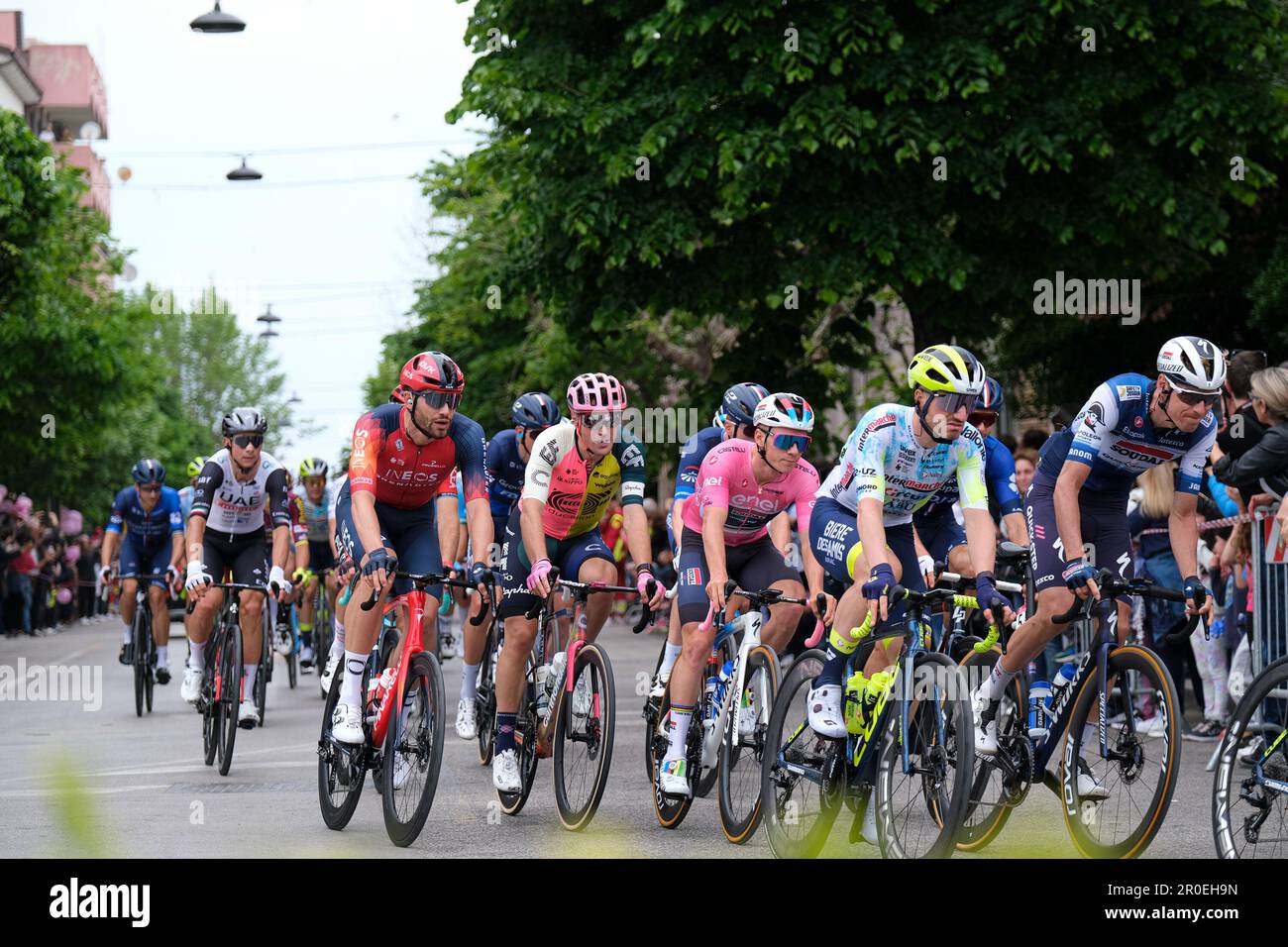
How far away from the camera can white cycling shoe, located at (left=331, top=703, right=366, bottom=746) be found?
8.83 m

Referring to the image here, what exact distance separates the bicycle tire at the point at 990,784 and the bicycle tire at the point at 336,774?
8.65 feet

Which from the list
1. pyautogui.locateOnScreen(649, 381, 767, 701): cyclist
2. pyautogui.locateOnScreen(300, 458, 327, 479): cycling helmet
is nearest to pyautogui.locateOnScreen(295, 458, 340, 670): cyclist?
pyautogui.locateOnScreen(300, 458, 327, 479): cycling helmet

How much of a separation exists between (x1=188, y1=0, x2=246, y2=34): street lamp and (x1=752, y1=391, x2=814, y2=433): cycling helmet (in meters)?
19.2

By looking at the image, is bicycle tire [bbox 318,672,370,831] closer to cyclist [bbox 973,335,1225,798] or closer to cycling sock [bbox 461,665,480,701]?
cycling sock [bbox 461,665,480,701]

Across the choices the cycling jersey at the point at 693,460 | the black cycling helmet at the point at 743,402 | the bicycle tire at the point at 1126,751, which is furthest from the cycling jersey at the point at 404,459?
the bicycle tire at the point at 1126,751

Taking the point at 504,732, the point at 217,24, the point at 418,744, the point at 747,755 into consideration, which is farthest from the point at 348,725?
the point at 217,24

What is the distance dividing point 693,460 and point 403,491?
166 cm

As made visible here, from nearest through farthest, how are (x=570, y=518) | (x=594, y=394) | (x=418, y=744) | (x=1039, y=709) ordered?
(x=1039, y=709), (x=418, y=744), (x=594, y=394), (x=570, y=518)

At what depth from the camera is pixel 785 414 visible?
8.89 meters

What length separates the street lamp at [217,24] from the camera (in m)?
26.5

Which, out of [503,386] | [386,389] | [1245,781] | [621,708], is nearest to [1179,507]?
[1245,781]

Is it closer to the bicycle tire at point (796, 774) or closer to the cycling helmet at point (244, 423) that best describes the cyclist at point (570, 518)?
the bicycle tire at point (796, 774)

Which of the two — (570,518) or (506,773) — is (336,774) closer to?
(506,773)
